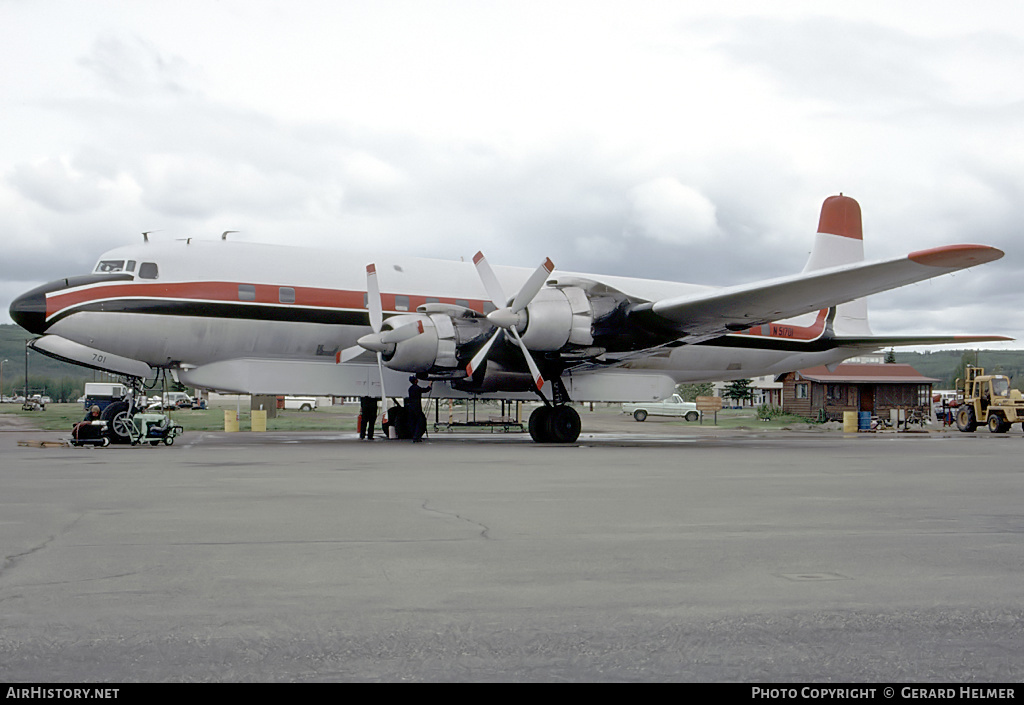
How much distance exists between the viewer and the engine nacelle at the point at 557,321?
21.0 m

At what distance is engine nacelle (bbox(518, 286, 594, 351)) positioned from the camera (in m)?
21.0

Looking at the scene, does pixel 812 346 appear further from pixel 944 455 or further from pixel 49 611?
pixel 49 611

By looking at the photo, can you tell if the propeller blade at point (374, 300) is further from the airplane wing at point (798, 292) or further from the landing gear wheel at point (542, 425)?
the airplane wing at point (798, 292)

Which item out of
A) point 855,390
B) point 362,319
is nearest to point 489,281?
point 362,319

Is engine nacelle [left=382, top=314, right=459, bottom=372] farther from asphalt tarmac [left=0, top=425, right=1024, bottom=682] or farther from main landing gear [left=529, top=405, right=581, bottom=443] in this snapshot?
asphalt tarmac [left=0, top=425, right=1024, bottom=682]

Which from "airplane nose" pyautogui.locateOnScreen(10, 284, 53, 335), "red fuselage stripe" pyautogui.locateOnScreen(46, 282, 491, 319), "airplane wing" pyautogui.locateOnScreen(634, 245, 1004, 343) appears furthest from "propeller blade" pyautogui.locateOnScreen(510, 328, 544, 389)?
"airplane nose" pyautogui.locateOnScreen(10, 284, 53, 335)

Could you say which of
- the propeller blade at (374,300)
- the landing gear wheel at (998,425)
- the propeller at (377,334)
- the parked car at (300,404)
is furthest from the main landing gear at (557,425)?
the parked car at (300,404)

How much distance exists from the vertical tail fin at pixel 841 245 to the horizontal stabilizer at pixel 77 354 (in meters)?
21.7

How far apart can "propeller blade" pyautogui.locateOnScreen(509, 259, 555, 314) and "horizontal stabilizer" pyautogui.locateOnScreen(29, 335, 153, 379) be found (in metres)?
9.28

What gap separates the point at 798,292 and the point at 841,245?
11309mm

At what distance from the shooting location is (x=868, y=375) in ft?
189

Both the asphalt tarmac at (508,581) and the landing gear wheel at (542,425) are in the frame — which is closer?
A: the asphalt tarmac at (508,581)

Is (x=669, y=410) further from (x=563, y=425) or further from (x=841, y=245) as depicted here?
(x=563, y=425)

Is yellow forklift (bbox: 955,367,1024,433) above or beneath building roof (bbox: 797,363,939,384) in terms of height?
beneath
